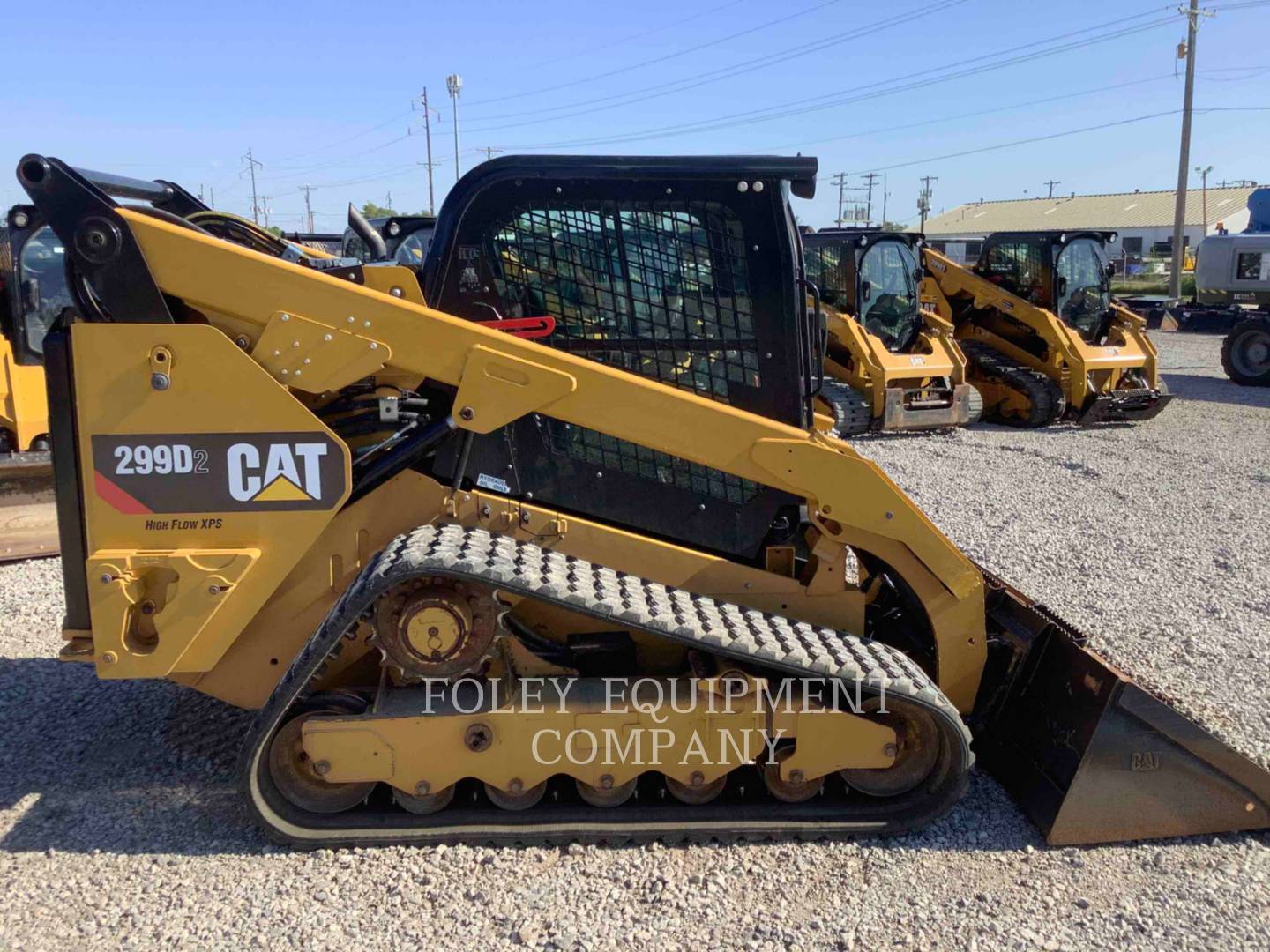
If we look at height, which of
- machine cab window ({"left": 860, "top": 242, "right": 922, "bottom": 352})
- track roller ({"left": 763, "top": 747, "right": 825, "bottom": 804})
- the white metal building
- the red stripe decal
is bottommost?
track roller ({"left": 763, "top": 747, "right": 825, "bottom": 804})

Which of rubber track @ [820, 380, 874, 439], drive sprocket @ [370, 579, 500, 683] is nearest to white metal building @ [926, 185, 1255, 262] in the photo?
rubber track @ [820, 380, 874, 439]

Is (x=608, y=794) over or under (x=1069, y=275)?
under

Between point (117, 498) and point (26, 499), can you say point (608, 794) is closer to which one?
point (117, 498)

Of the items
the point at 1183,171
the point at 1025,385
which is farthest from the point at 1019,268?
the point at 1183,171

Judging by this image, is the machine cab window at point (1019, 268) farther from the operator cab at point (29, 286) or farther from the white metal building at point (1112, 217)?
the white metal building at point (1112, 217)

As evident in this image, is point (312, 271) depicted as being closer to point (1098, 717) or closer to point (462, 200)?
point (462, 200)

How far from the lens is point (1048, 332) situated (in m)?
12.4

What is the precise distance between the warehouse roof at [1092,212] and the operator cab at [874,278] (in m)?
47.4

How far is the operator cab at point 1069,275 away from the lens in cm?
1279

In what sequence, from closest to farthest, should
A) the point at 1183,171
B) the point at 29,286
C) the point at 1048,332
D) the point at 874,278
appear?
1. the point at 29,286
2. the point at 874,278
3. the point at 1048,332
4. the point at 1183,171

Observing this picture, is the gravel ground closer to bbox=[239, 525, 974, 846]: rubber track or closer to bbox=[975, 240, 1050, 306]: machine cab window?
bbox=[239, 525, 974, 846]: rubber track

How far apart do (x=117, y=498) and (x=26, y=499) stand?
5.22 meters

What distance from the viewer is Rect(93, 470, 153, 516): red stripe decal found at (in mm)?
3113

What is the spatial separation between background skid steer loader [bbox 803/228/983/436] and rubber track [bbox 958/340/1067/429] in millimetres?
622
